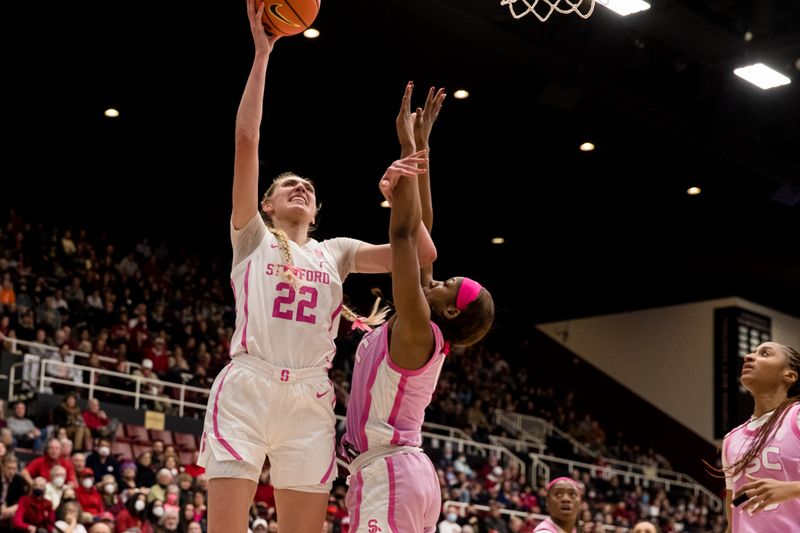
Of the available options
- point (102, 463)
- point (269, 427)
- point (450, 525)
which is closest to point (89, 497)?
point (102, 463)

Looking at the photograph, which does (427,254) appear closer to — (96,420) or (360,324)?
(360,324)

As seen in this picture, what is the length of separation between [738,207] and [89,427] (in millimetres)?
12363

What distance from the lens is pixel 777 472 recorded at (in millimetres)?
4547

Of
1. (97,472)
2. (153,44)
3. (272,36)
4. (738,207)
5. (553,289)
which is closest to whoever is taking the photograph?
(272,36)

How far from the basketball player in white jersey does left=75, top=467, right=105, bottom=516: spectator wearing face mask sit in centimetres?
738

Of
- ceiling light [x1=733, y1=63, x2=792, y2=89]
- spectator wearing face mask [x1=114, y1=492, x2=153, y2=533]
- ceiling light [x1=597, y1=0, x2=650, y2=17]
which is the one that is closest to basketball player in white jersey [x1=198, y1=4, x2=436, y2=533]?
spectator wearing face mask [x1=114, y1=492, x2=153, y2=533]

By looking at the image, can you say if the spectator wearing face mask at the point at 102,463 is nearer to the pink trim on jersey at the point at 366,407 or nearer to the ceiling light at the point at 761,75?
the pink trim on jersey at the point at 366,407

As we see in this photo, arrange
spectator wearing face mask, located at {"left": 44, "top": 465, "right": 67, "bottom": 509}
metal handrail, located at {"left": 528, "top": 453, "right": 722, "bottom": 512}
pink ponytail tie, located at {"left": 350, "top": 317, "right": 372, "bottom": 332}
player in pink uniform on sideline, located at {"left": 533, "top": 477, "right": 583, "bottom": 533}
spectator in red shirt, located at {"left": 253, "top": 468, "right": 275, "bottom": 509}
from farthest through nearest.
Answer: metal handrail, located at {"left": 528, "top": 453, "right": 722, "bottom": 512} → spectator in red shirt, located at {"left": 253, "top": 468, "right": 275, "bottom": 509} → spectator wearing face mask, located at {"left": 44, "top": 465, "right": 67, "bottom": 509} → player in pink uniform on sideline, located at {"left": 533, "top": 477, "right": 583, "bottom": 533} → pink ponytail tie, located at {"left": 350, "top": 317, "right": 372, "bottom": 332}

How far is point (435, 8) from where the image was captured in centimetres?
1284

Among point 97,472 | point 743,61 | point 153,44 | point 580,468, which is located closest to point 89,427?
point 97,472

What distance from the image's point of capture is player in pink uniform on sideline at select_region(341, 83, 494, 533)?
11.4ft

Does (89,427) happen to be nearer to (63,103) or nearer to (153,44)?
(153,44)

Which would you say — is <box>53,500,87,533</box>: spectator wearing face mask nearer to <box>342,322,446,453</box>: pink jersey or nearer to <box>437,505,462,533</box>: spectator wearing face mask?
<box>437,505,462,533</box>: spectator wearing face mask

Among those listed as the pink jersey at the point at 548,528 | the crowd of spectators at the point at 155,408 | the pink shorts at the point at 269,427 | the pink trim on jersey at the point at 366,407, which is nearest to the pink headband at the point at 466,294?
the pink trim on jersey at the point at 366,407
